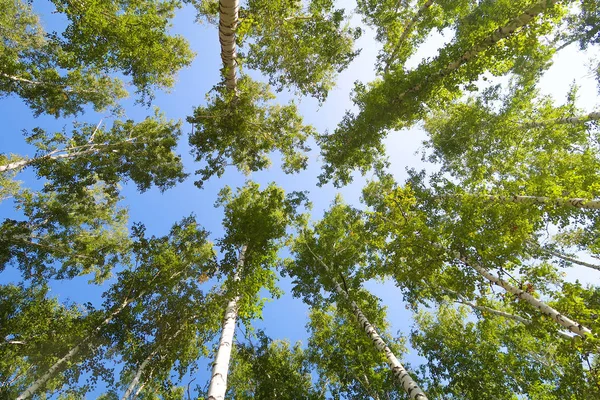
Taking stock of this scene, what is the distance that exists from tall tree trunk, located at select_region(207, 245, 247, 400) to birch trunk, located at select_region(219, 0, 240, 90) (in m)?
7.99

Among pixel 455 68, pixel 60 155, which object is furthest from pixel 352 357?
pixel 60 155

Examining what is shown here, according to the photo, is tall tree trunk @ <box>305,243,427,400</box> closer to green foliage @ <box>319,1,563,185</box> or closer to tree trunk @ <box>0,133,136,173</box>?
green foliage @ <box>319,1,563,185</box>

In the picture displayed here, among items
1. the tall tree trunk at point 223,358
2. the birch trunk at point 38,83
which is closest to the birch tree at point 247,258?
the tall tree trunk at point 223,358

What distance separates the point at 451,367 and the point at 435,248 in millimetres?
6394

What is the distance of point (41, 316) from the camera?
964cm

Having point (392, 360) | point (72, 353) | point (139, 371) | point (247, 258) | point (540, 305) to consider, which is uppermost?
point (247, 258)

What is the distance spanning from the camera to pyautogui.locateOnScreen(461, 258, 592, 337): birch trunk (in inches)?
222

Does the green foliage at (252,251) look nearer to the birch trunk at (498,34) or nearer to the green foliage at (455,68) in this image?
the green foliage at (455,68)

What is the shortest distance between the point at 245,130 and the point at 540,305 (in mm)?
11219

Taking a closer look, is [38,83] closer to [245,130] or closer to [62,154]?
[62,154]

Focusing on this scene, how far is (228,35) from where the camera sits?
28.3 feet

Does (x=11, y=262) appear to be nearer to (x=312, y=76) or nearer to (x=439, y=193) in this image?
(x=312, y=76)

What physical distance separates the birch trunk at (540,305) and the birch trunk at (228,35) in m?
9.46

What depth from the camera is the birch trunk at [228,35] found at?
25.5ft
